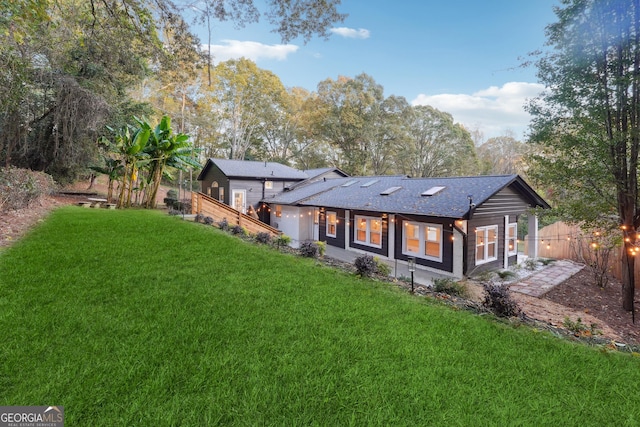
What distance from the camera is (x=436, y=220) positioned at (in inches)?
408

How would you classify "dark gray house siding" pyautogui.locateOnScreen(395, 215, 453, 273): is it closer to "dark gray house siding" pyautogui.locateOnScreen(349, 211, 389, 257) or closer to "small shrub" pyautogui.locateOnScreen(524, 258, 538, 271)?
"dark gray house siding" pyautogui.locateOnScreen(349, 211, 389, 257)

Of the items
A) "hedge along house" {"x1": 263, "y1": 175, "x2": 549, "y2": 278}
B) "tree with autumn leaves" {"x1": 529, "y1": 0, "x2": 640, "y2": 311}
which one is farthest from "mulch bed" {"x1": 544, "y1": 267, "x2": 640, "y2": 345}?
"hedge along house" {"x1": 263, "y1": 175, "x2": 549, "y2": 278}

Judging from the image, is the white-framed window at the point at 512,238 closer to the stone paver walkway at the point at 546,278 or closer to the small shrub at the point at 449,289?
the stone paver walkway at the point at 546,278

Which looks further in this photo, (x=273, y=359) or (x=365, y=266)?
(x=365, y=266)

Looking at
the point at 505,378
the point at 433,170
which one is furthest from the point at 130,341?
the point at 433,170

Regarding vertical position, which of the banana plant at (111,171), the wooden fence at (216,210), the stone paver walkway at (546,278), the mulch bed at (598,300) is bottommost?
the mulch bed at (598,300)

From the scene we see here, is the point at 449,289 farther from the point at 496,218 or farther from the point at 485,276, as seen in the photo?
the point at 496,218

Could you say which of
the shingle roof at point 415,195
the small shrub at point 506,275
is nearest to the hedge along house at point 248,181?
the shingle roof at point 415,195

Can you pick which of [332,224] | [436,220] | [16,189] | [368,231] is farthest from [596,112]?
[16,189]

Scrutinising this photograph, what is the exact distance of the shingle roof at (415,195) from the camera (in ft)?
33.1

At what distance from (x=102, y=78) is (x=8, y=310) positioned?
1717cm

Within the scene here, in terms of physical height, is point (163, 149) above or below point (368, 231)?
above

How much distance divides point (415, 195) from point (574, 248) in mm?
7358

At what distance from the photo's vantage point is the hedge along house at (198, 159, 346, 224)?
1877 centimetres
